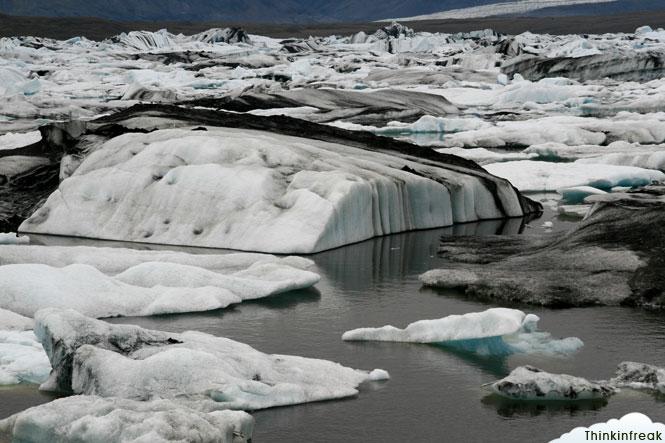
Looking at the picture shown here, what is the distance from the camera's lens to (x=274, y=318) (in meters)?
8.62

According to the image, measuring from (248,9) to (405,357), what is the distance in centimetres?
18166

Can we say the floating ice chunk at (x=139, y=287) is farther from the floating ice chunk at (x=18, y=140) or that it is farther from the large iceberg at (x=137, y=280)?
the floating ice chunk at (x=18, y=140)

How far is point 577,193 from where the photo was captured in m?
16.2

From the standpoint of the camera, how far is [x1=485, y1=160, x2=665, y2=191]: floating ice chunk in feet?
55.3

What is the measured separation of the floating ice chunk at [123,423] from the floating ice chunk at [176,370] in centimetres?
42

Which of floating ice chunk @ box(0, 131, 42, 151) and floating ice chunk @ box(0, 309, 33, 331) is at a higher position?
floating ice chunk @ box(0, 131, 42, 151)

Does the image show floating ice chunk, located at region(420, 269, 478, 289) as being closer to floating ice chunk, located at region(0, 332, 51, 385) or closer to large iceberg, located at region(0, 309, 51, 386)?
large iceberg, located at region(0, 309, 51, 386)

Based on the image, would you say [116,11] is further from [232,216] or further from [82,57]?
[232,216]

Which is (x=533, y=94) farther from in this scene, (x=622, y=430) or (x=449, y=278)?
(x=622, y=430)

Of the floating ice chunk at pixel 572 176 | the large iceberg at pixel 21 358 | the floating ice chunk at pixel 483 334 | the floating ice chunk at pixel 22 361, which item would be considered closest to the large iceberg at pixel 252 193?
the floating ice chunk at pixel 572 176

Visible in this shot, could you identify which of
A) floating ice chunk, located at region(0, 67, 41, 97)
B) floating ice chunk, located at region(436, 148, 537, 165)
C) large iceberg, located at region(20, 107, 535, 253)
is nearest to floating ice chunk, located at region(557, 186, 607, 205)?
large iceberg, located at region(20, 107, 535, 253)

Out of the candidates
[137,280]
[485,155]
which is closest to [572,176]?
[485,155]

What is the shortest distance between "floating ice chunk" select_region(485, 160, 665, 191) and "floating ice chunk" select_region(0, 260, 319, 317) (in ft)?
27.5

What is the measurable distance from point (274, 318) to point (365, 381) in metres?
1.93
